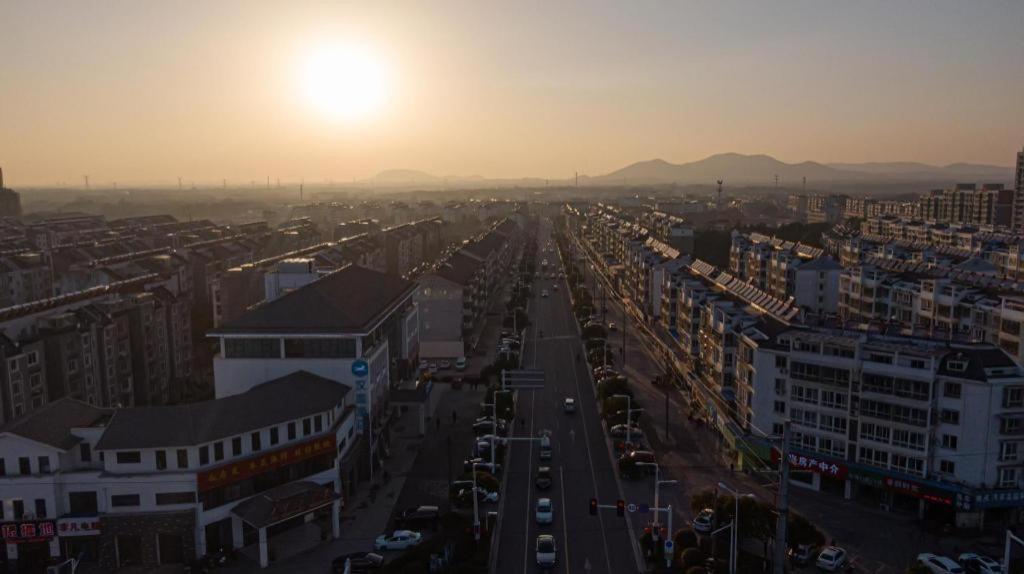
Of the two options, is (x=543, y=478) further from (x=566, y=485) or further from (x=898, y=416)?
(x=898, y=416)

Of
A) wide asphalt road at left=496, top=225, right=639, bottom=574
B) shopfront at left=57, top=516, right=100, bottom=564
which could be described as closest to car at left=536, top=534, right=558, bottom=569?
wide asphalt road at left=496, top=225, right=639, bottom=574

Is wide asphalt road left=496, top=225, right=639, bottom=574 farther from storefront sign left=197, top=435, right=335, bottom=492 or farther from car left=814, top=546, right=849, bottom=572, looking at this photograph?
storefront sign left=197, top=435, right=335, bottom=492

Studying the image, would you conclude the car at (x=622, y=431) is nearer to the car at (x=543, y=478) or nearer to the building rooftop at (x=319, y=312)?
the car at (x=543, y=478)

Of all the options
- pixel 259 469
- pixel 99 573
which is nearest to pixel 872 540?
pixel 259 469

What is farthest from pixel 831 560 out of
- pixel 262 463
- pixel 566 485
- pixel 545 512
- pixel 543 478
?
pixel 262 463

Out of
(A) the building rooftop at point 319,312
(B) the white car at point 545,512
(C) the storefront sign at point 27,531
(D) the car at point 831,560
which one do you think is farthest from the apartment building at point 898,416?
(C) the storefront sign at point 27,531
